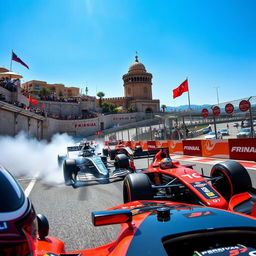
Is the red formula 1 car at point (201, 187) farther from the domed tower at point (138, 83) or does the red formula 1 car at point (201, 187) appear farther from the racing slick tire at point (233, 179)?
the domed tower at point (138, 83)

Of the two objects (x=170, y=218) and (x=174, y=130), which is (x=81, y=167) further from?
A: (x=174, y=130)

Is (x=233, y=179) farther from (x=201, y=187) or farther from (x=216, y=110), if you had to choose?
(x=216, y=110)

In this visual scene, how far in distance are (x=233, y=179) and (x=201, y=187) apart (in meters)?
0.76

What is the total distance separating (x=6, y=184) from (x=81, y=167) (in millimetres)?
8273

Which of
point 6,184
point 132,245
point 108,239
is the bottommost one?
point 108,239

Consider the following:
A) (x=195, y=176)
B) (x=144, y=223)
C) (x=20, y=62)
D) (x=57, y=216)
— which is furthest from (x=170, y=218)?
(x=20, y=62)

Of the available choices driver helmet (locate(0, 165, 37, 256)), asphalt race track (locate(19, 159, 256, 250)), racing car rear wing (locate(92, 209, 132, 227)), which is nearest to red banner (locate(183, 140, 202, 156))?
asphalt race track (locate(19, 159, 256, 250))

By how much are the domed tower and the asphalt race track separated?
306ft

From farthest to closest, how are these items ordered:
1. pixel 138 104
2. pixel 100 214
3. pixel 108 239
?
pixel 138 104 → pixel 108 239 → pixel 100 214

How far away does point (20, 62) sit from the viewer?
33.8 m

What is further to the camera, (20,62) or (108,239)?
(20,62)

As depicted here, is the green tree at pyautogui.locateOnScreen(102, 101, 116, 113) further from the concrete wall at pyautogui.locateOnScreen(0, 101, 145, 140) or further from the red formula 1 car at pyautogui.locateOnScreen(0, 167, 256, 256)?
the red formula 1 car at pyautogui.locateOnScreen(0, 167, 256, 256)

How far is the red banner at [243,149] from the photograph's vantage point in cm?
1138

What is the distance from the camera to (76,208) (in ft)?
16.9
